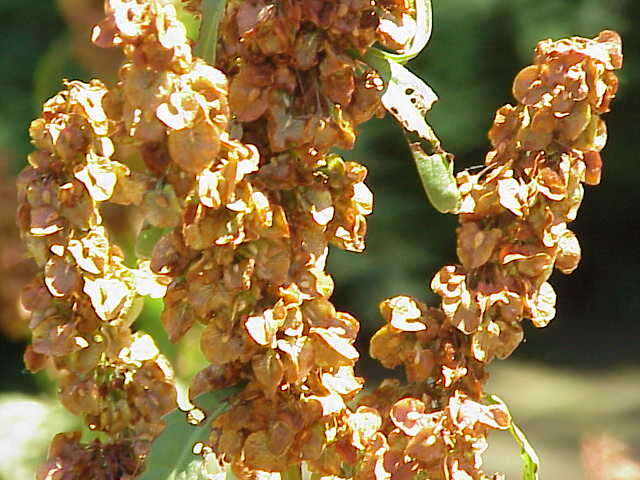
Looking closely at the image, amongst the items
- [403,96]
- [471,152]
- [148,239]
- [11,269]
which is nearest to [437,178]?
[403,96]

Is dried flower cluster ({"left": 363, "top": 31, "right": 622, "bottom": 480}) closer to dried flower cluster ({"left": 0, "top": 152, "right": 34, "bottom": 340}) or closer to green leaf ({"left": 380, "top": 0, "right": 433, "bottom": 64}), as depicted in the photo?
green leaf ({"left": 380, "top": 0, "right": 433, "bottom": 64})

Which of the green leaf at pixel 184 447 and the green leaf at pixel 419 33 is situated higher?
the green leaf at pixel 419 33

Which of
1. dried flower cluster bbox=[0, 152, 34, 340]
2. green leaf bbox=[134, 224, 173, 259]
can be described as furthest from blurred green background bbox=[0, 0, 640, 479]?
green leaf bbox=[134, 224, 173, 259]

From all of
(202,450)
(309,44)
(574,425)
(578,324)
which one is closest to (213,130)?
(309,44)

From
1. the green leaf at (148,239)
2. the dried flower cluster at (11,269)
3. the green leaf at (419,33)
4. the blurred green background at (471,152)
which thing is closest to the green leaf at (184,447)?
the green leaf at (148,239)

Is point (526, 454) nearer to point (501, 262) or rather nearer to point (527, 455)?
point (527, 455)

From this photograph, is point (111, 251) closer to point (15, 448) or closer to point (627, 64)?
point (15, 448)

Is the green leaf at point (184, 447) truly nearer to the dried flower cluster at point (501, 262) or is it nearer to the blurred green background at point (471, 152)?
the dried flower cluster at point (501, 262)
